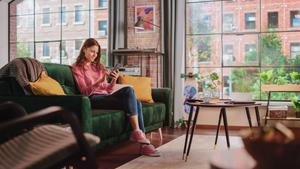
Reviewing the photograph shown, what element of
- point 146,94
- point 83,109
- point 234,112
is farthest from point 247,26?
point 83,109

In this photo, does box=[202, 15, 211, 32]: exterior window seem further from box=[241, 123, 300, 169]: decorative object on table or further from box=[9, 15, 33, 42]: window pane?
box=[241, 123, 300, 169]: decorative object on table

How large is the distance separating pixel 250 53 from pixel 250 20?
19.4 inches

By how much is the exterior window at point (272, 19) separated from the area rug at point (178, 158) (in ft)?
6.88

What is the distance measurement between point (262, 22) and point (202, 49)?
971 mm

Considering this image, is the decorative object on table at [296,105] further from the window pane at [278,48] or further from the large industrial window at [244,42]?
the window pane at [278,48]

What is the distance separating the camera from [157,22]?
6.14 m

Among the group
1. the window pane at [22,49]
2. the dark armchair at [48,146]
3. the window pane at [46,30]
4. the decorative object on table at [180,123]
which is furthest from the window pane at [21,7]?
the dark armchair at [48,146]

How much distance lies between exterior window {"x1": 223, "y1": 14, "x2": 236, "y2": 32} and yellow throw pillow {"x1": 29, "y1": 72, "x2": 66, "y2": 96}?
346 cm

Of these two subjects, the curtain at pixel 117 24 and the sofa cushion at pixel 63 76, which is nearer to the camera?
the sofa cushion at pixel 63 76

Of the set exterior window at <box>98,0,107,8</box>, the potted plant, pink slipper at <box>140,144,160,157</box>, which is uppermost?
exterior window at <box>98,0,107,8</box>

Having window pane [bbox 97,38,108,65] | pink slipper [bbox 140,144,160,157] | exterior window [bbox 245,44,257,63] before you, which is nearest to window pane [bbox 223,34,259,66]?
exterior window [bbox 245,44,257,63]

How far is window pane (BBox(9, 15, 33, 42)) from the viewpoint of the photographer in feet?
26.0

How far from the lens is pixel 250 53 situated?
5.89 m

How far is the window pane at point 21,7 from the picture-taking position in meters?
7.95
